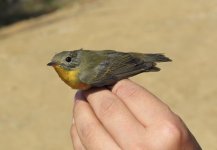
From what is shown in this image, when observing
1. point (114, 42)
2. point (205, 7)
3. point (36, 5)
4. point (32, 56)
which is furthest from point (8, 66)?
point (36, 5)

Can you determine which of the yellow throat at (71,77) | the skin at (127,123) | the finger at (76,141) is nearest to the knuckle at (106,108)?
the skin at (127,123)

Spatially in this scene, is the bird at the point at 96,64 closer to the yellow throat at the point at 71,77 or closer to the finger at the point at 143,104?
the yellow throat at the point at 71,77

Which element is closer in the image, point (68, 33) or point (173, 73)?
point (173, 73)

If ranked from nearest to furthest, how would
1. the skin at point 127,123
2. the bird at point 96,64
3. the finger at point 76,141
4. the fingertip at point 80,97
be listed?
the skin at point 127,123 < the finger at point 76,141 < the fingertip at point 80,97 < the bird at point 96,64

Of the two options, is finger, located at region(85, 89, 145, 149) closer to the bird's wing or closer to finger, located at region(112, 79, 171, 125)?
finger, located at region(112, 79, 171, 125)

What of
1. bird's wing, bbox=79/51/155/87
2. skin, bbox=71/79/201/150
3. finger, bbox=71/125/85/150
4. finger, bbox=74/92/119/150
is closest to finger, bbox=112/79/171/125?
skin, bbox=71/79/201/150

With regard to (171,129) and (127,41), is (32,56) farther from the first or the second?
(171,129)

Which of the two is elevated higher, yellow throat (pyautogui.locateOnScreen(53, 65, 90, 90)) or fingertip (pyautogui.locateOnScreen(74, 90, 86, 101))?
fingertip (pyautogui.locateOnScreen(74, 90, 86, 101))

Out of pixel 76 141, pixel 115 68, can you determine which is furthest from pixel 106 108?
pixel 115 68
